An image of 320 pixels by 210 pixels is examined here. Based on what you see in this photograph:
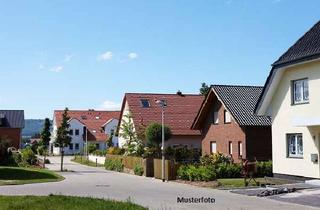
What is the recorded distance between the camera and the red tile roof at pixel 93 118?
92.8 metres

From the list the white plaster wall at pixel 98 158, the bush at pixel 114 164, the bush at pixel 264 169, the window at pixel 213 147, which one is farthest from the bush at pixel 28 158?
the bush at pixel 264 169

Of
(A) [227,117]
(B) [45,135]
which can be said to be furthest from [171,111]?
(B) [45,135]

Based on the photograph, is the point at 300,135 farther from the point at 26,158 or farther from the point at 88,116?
the point at 88,116

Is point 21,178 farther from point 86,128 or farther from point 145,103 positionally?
point 86,128

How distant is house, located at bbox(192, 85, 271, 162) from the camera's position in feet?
103

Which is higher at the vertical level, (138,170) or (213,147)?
(213,147)

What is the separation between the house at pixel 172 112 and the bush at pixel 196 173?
1671 centimetres

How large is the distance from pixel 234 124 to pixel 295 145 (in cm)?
792

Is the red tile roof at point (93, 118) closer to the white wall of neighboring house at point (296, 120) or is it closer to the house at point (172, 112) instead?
the house at point (172, 112)

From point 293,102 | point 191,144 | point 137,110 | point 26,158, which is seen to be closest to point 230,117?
point 293,102

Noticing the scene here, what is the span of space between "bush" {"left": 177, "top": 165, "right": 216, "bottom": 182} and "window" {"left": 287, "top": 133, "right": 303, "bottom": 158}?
4.02 metres

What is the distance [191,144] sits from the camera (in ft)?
152

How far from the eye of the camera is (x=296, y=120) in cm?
2344

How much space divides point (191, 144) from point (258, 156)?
1527 centimetres
